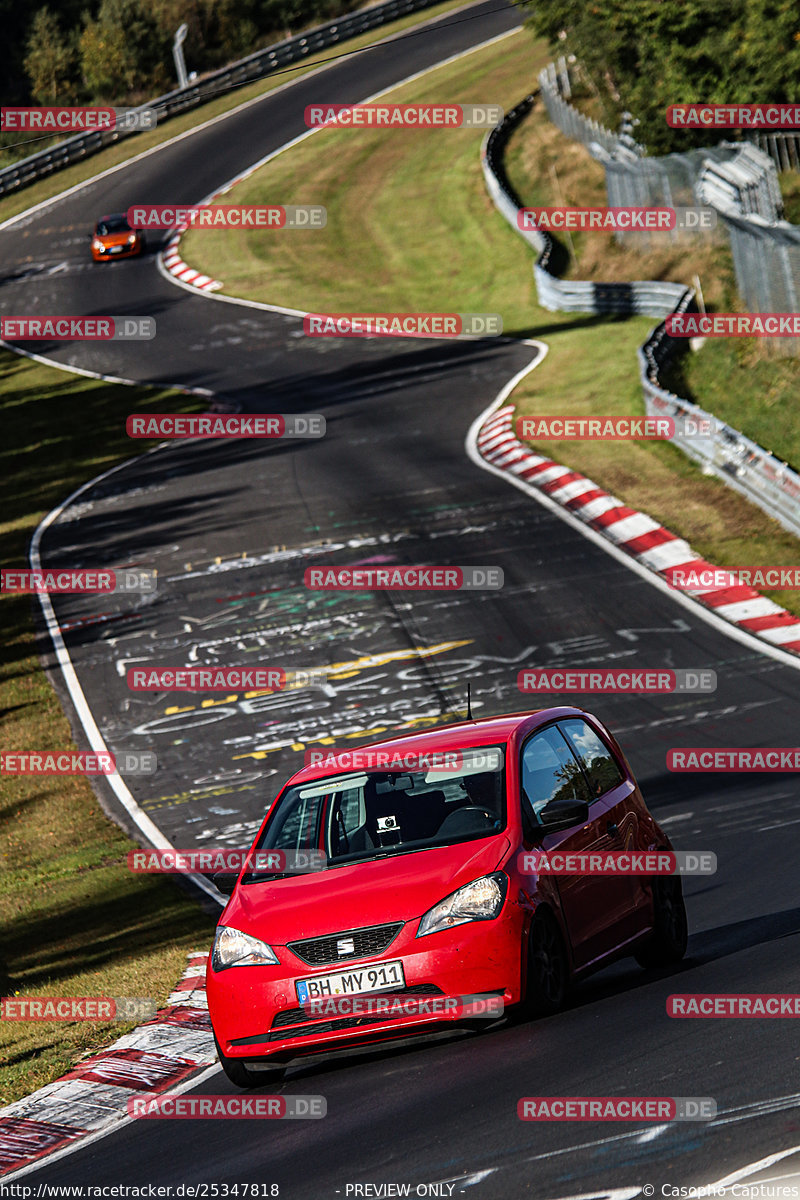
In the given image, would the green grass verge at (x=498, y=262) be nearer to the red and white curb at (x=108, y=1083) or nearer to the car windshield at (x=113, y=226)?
the car windshield at (x=113, y=226)

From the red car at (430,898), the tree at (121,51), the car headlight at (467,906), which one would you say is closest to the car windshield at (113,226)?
the tree at (121,51)

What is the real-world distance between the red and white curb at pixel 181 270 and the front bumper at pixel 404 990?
147 ft

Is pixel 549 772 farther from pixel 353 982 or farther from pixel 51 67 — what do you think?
pixel 51 67

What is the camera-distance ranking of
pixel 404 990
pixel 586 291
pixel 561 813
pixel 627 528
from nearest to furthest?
pixel 404 990
pixel 561 813
pixel 627 528
pixel 586 291

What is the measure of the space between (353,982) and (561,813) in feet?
4.51

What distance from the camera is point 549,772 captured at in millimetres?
9141

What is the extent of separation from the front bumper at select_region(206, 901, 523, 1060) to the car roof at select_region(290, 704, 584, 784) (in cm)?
128

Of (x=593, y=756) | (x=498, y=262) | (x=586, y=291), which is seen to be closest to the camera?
(x=593, y=756)

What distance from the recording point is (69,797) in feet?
59.7

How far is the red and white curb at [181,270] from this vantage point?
51688 millimetres

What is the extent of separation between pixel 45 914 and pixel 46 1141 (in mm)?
Result: 6605

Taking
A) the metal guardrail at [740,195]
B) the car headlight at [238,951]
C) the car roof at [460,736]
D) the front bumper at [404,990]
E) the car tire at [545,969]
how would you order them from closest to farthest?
1. the front bumper at [404,990]
2. the car tire at [545,969]
3. the car headlight at [238,951]
4. the car roof at [460,736]
5. the metal guardrail at [740,195]

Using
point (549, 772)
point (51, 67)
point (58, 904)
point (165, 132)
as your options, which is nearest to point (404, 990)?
point (549, 772)

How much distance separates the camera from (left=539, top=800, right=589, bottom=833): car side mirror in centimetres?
848
